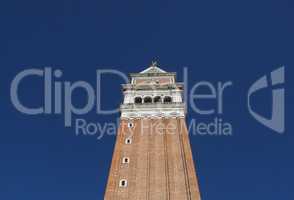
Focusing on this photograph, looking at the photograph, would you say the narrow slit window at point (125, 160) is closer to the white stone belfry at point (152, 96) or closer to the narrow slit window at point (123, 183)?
the narrow slit window at point (123, 183)

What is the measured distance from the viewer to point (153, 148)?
146ft

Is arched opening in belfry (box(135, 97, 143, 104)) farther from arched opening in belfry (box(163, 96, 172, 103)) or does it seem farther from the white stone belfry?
arched opening in belfry (box(163, 96, 172, 103))

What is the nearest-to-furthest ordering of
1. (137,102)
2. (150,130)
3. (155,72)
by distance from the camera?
(150,130) → (137,102) → (155,72)

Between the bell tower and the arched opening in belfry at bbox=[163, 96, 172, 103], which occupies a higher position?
the arched opening in belfry at bbox=[163, 96, 172, 103]

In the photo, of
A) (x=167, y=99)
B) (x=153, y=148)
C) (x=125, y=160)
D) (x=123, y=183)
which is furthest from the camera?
(x=167, y=99)

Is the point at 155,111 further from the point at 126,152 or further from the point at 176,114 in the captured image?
the point at 126,152

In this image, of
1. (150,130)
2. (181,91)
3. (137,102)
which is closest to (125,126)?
(150,130)

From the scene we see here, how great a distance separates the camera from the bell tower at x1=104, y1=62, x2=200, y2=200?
3928 centimetres

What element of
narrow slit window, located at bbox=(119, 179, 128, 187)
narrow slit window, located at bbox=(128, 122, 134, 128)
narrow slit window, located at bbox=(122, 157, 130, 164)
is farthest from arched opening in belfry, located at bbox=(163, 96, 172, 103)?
narrow slit window, located at bbox=(119, 179, 128, 187)

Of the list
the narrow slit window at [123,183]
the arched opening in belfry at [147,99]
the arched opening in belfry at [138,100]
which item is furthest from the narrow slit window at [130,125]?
the narrow slit window at [123,183]

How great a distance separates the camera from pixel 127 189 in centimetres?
3956

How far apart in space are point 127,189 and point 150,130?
29.1 ft

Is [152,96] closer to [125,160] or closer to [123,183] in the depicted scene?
[125,160]

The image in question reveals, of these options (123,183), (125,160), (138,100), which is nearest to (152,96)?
(138,100)
